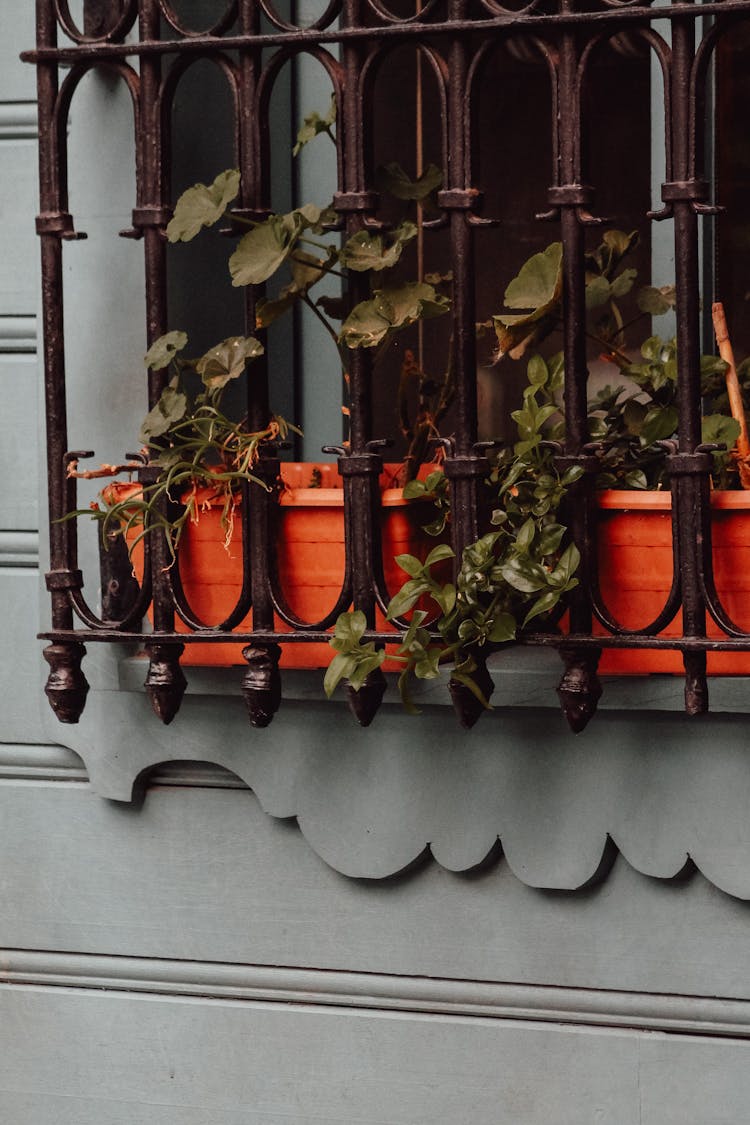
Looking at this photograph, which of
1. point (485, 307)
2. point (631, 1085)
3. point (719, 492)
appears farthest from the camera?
point (485, 307)

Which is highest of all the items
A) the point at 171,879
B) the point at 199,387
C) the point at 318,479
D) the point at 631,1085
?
the point at 199,387

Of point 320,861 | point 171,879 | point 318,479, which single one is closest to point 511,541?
point 318,479

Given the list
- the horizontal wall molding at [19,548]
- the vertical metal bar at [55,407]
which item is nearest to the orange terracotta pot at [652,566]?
the vertical metal bar at [55,407]

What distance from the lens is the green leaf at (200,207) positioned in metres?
1.70

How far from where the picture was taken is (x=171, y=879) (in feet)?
6.28

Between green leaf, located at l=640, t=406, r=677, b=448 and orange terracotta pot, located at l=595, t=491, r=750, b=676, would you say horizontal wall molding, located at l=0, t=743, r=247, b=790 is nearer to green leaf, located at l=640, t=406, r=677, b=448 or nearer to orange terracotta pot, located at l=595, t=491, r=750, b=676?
orange terracotta pot, located at l=595, t=491, r=750, b=676

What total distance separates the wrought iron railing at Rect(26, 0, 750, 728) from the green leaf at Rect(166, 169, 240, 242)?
0.14 feet

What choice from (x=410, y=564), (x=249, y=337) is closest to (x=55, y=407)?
(x=249, y=337)

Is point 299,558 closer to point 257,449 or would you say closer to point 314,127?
point 257,449

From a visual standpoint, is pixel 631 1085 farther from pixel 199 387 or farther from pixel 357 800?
pixel 199 387

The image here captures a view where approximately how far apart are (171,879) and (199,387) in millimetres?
645

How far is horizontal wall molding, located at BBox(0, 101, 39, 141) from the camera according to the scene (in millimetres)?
1902

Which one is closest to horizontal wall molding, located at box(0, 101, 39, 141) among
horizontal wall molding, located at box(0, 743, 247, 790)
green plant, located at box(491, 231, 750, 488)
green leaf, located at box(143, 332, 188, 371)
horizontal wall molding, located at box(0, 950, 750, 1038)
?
green leaf, located at box(143, 332, 188, 371)

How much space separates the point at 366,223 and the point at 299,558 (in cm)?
40
